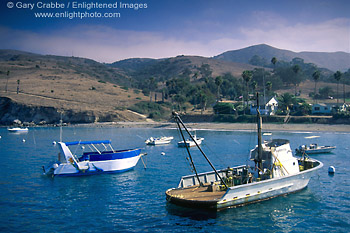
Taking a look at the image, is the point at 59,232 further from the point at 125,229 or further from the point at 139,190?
the point at 139,190

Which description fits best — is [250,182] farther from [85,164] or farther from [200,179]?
[85,164]

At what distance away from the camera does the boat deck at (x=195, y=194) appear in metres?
22.8

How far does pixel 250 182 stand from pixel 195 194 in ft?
17.0

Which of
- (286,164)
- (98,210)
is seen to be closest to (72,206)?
(98,210)

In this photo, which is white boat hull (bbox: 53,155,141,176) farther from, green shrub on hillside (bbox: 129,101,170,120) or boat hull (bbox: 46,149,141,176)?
green shrub on hillside (bbox: 129,101,170,120)

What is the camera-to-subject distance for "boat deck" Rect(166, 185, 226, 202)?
22844mm

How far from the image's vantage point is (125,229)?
20391mm

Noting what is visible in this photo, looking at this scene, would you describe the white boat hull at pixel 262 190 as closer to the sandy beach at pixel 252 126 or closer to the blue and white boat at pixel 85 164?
the blue and white boat at pixel 85 164

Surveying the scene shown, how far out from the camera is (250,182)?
25.6 m

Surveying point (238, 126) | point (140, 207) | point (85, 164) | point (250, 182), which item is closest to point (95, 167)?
point (85, 164)

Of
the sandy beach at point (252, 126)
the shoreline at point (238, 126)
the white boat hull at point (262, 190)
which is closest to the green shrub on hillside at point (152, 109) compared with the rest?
the shoreline at point (238, 126)

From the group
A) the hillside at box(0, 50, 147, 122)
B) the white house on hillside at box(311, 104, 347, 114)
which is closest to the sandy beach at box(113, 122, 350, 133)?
the white house on hillside at box(311, 104, 347, 114)

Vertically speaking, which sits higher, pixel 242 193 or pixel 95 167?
pixel 242 193

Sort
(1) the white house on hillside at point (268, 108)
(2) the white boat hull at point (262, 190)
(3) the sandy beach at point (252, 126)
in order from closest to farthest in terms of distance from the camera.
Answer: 1. (2) the white boat hull at point (262, 190)
2. (3) the sandy beach at point (252, 126)
3. (1) the white house on hillside at point (268, 108)
